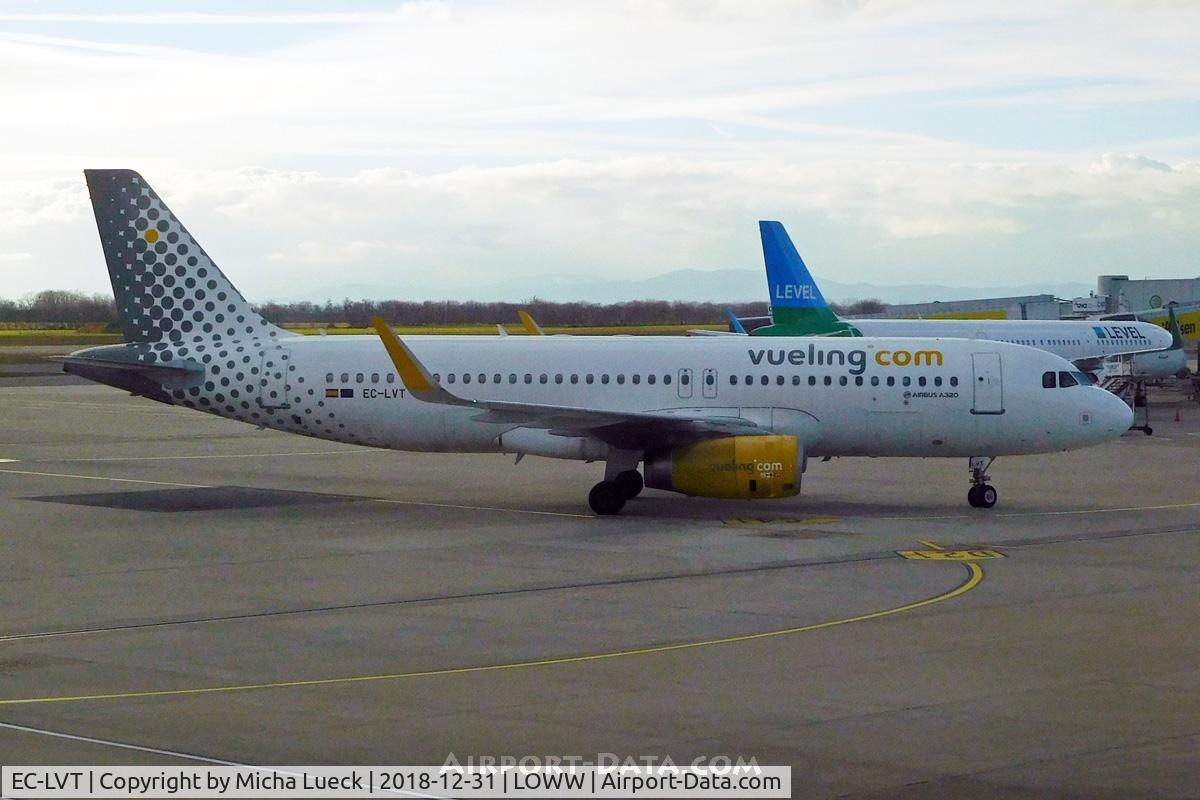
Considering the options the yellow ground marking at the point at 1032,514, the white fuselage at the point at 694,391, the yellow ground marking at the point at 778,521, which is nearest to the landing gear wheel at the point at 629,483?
the white fuselage at the point at 694,391

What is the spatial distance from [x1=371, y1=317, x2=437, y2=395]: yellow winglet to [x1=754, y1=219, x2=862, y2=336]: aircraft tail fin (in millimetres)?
32659

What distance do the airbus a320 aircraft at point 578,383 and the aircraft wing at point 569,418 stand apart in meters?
0.09

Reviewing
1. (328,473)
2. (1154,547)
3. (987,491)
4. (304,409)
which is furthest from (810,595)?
(328,473)

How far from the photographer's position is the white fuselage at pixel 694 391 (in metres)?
31.4

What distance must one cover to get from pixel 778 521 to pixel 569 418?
461 cm

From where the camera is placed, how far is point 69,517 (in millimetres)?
29969

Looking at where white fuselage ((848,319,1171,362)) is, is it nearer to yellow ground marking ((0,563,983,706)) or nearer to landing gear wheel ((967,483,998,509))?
landing gear wheel ((967,483,998,509))

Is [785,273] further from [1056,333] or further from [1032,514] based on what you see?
[1032,514]

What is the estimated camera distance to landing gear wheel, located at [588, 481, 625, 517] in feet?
99.4

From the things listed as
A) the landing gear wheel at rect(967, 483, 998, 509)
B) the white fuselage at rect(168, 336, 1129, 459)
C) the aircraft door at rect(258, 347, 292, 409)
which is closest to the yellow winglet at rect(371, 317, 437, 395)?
the white fuselage at rect(168, 336, 1129, 459)

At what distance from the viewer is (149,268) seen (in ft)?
109

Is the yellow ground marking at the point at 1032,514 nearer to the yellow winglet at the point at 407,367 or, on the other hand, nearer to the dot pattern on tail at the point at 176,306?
the yellow winglet at the point at 407,367

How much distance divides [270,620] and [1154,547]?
15390 millimetres

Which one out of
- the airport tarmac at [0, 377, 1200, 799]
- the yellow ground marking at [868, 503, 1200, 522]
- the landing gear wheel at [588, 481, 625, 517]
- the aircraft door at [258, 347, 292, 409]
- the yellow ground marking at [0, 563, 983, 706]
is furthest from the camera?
the aircraft door at [258, 347, 292, 409]
